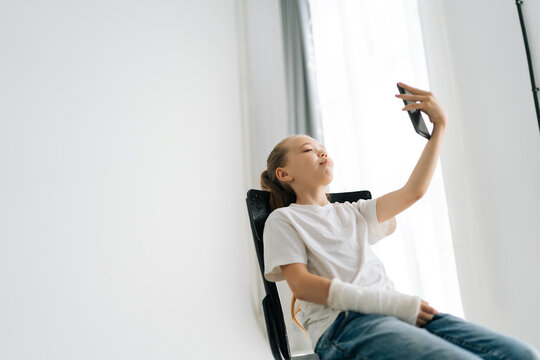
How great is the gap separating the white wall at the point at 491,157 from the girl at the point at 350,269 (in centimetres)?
56

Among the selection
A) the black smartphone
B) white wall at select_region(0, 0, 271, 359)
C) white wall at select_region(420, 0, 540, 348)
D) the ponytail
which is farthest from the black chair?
white wall at select_region(0, 0, 271, 359)

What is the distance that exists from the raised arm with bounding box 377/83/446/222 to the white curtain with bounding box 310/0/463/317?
2.38 feet

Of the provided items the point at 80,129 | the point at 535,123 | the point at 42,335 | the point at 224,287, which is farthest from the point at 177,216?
the point at 535,123

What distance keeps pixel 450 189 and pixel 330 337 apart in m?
1.04

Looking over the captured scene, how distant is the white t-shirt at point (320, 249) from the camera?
1111 mm

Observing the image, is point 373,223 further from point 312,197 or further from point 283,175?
point 283,175

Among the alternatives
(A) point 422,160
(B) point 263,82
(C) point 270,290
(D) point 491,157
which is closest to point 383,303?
(C) point 270,290

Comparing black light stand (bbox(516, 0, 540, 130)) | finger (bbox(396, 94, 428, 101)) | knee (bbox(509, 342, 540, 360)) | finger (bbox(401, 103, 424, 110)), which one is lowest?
knee (bbox(509, 342, 540, 360))

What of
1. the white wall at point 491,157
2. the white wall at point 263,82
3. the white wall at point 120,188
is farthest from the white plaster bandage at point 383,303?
the white wall at point 263,82

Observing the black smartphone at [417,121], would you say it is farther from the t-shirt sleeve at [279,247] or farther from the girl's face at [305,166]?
the t-shirt sleeve at [279,247]

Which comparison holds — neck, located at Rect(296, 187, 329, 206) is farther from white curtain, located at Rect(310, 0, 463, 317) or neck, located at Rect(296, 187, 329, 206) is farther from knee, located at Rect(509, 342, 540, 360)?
white curtain, located at Rect(310, 0, 463, 317)

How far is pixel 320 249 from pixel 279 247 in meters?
0.11

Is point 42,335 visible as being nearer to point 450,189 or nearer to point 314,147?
point 314,147

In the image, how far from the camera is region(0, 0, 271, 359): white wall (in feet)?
6.23
